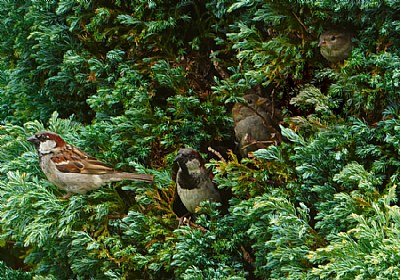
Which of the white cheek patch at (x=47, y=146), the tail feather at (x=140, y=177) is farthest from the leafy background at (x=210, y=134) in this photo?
the white cheek patch at (x=47, y=146)

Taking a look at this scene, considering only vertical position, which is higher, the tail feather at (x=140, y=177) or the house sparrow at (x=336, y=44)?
the house sparrow at (x=336, y=44)

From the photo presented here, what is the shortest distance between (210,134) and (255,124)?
0.32 meters

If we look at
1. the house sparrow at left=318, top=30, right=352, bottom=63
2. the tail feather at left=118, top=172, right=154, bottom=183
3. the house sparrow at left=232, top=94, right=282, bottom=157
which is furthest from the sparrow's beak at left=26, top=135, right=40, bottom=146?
the house sparrow at left=318, top=30, right=352, bottom=63

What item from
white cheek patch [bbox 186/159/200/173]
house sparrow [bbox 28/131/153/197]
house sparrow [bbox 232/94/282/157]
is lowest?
house sparrow [bbox 28/131/153/197]

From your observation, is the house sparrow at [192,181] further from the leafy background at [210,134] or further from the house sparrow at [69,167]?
the house sparrow at [69,167]

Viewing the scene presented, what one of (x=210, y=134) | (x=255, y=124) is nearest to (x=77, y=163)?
(x=210, y=134)

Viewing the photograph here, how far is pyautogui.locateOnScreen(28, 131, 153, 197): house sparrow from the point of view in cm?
324

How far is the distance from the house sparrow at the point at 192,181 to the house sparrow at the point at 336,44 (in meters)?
0.73

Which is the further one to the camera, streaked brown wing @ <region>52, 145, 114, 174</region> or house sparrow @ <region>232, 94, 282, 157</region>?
streaked brown wing @ <region>52, 145, 114, 174</region>

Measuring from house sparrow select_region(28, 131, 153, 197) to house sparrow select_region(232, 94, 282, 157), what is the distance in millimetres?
533

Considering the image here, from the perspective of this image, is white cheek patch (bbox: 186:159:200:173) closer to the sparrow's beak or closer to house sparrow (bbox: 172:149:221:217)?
house sparrow (bbox: 172:149:221:217)

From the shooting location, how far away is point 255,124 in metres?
3.05

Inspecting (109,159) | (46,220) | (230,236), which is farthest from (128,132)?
(230,236)

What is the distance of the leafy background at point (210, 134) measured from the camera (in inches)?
96.8
